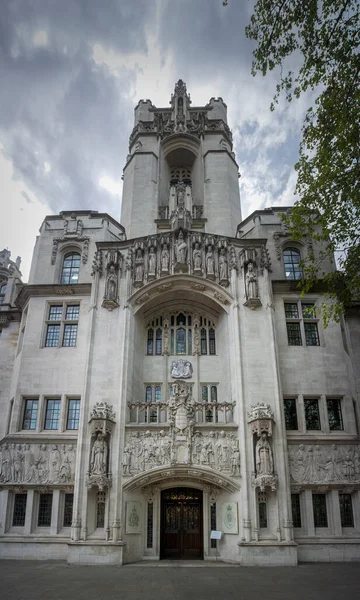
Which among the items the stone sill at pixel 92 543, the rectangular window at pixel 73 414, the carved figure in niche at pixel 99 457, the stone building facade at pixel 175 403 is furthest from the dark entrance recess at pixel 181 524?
the rectangular window at pixel 73 414

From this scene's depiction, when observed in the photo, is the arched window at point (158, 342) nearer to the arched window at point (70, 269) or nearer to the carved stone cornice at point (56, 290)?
the carved stone cornice at point (56, 290)

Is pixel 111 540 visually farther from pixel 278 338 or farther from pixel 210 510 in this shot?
pixel 278 338

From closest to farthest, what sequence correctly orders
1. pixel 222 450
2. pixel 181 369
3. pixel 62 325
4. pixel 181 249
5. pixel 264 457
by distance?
pixel 264 457
pixel 222 450
pixel 181 369
pixel 181 249
pixel 62 325

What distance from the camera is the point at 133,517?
60.4ft

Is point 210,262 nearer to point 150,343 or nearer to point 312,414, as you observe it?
point 150,343

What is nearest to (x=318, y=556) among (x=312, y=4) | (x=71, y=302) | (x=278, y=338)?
(x=278, y=338)

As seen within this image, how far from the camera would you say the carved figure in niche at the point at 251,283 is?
21188 mm

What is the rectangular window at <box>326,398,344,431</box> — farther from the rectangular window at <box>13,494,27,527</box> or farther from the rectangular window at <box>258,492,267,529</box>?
the rectangular window at <box>13,494,27,527</box>

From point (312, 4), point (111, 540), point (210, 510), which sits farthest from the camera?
point (210, 510)

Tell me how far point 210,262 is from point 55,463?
478 inches

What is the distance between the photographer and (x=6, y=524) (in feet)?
61.4

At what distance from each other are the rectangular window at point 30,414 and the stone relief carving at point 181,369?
22.6 feet

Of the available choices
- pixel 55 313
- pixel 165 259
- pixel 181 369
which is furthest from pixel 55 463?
pixel 165 259

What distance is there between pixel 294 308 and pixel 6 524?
56.0 feet
